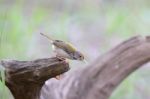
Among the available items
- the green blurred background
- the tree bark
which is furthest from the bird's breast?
the green blurred background

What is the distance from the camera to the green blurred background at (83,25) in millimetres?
1719

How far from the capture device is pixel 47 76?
4.09 ft

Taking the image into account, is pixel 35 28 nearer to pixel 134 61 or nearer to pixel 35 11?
pixel 35 11

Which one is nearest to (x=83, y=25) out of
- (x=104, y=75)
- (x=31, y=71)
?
(x=104, y=75)

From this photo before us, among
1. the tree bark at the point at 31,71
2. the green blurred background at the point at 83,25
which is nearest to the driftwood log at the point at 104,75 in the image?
the tree bark at the point at 31,71

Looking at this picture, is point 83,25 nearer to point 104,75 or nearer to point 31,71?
point 104,75

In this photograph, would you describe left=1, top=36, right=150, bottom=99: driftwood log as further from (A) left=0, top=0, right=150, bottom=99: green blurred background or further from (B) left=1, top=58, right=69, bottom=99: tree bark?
(A) left=0, top=0, right=150, bottom=99: green blurred background

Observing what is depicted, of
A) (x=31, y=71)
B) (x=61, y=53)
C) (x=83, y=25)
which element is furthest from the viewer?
(x=83, y=25)

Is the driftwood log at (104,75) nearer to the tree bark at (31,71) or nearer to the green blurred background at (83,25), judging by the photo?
the tree bark at (31,71)

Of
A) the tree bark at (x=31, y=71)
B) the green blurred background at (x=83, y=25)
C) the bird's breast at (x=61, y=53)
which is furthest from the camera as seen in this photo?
the green blurred background at (x=83, y=25)

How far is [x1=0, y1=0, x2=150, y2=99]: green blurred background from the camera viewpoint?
1719 millimetres

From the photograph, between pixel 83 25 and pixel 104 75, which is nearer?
pixel 104 75

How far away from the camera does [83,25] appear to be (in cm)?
178

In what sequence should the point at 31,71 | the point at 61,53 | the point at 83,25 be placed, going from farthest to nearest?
the point at 83,25, the point at 61,53, the point at 31,71
